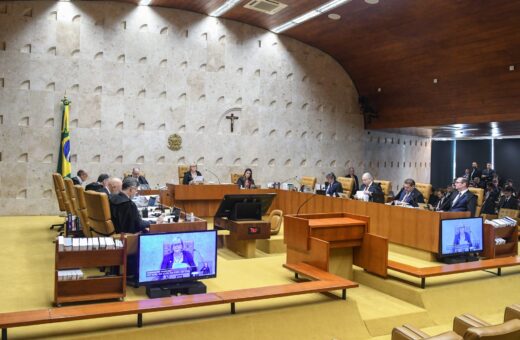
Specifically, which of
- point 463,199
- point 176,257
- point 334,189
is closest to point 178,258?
point 176,257

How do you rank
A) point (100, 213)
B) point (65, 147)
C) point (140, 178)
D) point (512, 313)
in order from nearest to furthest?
point (512, 313) < point (100, 213) < point (65, 147) < point (140, 178)

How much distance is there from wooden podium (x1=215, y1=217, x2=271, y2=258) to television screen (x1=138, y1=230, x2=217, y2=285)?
7.26 feet

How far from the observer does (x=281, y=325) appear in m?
4.55

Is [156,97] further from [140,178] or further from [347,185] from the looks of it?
[347,185]

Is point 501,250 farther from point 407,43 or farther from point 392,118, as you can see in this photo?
point 392,118

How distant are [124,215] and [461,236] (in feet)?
13.9

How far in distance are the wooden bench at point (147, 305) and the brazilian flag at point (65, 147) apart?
7.39 m

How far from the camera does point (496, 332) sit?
2.79m

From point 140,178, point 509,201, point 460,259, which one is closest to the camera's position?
point 460,259

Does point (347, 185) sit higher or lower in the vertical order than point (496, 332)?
higher

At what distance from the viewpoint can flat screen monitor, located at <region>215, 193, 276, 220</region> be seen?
7.36m

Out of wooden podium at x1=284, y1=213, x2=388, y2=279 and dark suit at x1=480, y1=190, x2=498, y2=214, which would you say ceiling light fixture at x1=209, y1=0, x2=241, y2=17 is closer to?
dark suit at x1=480, y1=190, x2=498, y2=214

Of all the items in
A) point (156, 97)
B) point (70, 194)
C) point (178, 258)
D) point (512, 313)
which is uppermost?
point (156, 97)

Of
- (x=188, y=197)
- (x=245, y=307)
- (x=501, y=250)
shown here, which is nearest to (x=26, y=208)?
(x=188, y=197)
